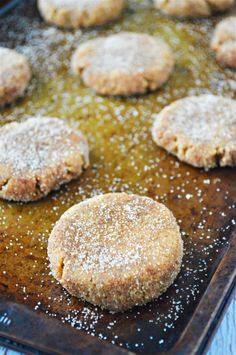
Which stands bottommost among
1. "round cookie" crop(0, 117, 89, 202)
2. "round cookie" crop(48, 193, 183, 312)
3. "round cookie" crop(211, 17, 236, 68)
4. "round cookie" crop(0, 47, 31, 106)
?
"round cookie" crop(211, 17, 236, 68)

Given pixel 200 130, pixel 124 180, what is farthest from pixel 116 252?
pixel 200 130

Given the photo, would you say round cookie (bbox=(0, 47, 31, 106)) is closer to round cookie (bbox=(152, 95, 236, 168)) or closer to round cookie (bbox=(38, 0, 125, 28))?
round cookie (bbox=(38, 0, 125, 28))

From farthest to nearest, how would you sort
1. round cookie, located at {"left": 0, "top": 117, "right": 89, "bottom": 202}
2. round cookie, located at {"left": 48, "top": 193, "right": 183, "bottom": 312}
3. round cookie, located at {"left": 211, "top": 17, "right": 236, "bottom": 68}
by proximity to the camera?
round cookie, located at {"left": 211, "top": 17, "right": 236, "bottom": 68} < round cookie, located at {"left": 0, "top": 117, "right": 89, "bottom": 202} < round cookie, located at {"left": 48, "top": 193, "right": 183, "bottom": 312}

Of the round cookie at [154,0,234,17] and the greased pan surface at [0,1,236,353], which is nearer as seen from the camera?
the greased pan surface at [0,1,236,353]

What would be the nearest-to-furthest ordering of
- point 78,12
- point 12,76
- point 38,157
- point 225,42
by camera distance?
1. point 38,157
2. point 12,76
3. point 225,42
4. point 78,12

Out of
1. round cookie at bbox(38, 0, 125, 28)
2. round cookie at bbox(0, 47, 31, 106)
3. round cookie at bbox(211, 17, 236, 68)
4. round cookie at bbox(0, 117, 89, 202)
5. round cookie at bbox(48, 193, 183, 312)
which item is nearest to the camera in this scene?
round cookie at bbox(48, 193, 183, 312)

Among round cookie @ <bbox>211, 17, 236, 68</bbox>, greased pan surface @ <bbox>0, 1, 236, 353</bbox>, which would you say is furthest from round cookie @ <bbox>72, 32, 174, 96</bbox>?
round cookie @ <bbox>211, 17, 236, 68</bbox>

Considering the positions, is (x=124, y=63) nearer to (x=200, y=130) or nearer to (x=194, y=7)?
(x=200, y=130)
